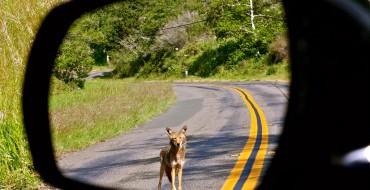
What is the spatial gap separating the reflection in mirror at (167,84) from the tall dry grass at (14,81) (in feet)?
1.90

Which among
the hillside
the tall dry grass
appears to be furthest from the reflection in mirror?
the tall dry grass

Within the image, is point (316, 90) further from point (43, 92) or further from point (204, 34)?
point (204, 34)

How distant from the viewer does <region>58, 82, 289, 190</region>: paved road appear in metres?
3.24

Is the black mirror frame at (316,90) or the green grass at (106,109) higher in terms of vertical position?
the black mirror frame at (316,90)

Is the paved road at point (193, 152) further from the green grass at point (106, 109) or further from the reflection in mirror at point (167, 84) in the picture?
the green grass at point (106, 109)

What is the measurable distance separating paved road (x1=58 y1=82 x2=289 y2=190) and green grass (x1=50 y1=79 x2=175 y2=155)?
12.4 inches

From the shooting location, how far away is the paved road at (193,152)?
3.24 metres

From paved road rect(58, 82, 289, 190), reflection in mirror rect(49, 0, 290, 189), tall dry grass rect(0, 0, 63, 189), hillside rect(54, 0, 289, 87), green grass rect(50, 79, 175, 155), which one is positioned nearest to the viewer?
hillside rect(54, 0, 289, 87)

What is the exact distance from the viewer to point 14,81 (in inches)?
302

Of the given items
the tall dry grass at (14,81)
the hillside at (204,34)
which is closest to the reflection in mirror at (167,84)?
the hillside at (204,34)

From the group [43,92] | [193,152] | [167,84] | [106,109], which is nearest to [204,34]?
[43,92]

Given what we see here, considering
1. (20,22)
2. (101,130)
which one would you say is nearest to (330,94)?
(20,22)

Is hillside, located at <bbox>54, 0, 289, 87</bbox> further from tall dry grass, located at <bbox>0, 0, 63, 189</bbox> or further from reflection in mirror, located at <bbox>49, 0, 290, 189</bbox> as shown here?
tall dry grass, located at <bbox>0, 0, 63, 189</bbox>

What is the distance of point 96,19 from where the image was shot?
2104 millimetres
